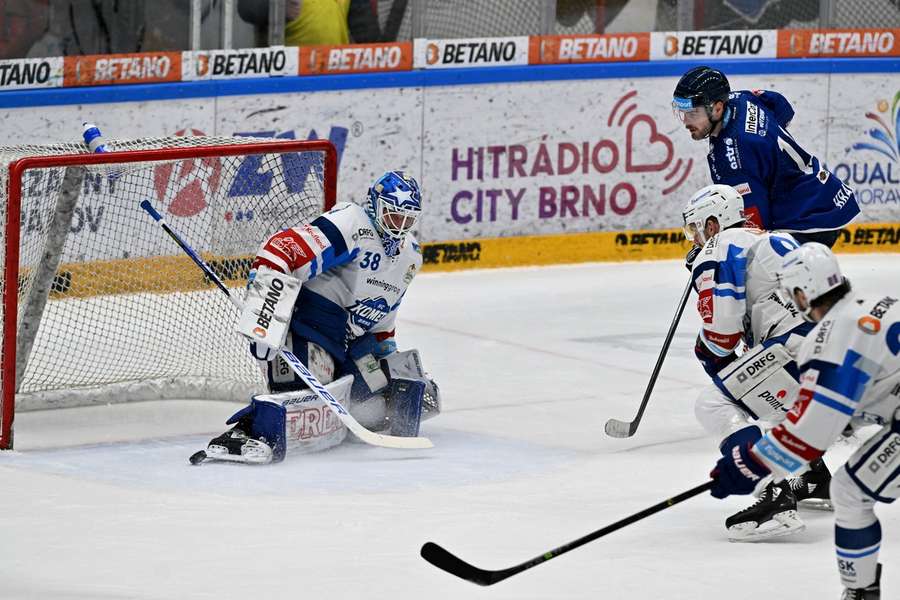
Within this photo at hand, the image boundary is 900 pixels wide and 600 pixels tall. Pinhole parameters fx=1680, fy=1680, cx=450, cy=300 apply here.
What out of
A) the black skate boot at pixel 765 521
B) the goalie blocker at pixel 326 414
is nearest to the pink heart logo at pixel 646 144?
the goalie blocker at pixel 326 414

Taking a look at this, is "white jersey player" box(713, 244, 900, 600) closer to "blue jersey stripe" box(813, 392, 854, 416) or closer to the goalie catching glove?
"blue jersey stripe" box(813, 392, 854, 416)

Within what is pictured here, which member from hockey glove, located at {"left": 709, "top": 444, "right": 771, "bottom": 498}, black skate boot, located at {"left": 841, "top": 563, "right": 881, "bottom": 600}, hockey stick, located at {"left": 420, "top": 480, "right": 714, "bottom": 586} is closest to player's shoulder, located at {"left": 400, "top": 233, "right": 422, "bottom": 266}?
hockey stick, located at {"left": 420, "top": 480, "right": 714, "bottom": 586}

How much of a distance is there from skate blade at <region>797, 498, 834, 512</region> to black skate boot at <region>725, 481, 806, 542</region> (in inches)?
14.7

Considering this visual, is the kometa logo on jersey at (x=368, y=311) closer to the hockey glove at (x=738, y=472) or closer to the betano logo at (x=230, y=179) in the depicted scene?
the betano logo at (x=230, y=179)

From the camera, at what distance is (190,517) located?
4871 mm

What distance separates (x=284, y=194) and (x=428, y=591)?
2540 mm

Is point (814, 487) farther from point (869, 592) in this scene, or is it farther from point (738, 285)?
point (869, 592)

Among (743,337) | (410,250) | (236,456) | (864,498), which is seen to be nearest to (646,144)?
(410,250)

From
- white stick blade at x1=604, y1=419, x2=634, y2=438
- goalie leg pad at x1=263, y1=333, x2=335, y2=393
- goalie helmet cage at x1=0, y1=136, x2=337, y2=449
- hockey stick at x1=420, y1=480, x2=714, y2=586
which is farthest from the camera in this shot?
goalie helmet cage at x1=0, y1=136, x2=337, y2=449

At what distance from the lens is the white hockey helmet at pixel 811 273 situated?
372 centimetres

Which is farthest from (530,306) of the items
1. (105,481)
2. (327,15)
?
(105,481)

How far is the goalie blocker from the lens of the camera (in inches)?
217

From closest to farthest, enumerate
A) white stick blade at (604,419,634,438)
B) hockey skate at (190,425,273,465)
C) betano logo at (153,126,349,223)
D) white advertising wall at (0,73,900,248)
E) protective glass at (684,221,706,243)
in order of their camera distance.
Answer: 1. protective glass at (684,221,706,243)
2. hockey skate at (190,425,273,465)
3. white stick blade at (604,419,634,438)
4. betano logo at (153,126,349,223)
5. white advertising wall at (0,73,900,248)

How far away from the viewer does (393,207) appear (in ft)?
18.6
